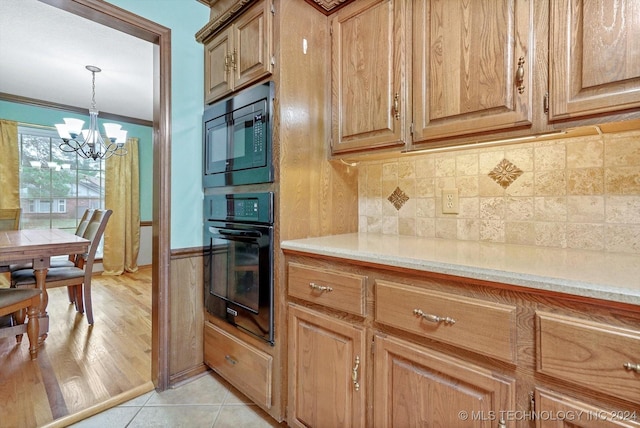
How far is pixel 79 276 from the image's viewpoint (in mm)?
2746

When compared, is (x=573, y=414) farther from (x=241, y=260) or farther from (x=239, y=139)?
(x=239, y=139)

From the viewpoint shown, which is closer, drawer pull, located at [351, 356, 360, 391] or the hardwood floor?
drawer pull, located at [351, 356, 360, 391]

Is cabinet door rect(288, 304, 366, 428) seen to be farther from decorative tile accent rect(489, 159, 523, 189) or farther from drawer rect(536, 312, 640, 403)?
decorative tile accent rect(489, 159, 523, 189)

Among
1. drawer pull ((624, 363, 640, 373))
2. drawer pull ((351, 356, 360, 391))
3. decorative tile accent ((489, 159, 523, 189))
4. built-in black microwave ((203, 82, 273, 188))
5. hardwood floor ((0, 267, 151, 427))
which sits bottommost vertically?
hardwood floor ((0, 267, 151, 427))

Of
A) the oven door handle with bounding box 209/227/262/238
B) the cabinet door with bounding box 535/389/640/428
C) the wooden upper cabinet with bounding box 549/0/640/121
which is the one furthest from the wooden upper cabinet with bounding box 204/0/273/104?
the cabinet door with bounding box 535/389/640/428

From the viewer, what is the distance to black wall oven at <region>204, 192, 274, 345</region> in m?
1.46

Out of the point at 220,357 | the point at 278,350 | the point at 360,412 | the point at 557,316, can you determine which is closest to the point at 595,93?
the point at 557,316

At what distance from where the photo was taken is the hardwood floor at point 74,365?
161cm

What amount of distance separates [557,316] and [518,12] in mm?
986

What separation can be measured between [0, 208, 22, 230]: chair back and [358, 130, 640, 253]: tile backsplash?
3.90m

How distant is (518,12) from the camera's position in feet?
3.42

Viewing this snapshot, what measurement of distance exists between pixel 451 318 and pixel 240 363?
1188 mm

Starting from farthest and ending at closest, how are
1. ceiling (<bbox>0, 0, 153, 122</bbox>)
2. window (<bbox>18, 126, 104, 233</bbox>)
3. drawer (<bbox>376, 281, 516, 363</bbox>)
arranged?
window (<bbox>18, 126, 104, 233</bbox>)
ceiling (<bbox>0, 0, 153, 122</bbox>)
drawer (<bbox>376, 281, 516, 363</bbox>)

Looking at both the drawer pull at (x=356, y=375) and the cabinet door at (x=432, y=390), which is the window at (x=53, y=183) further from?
the cabinet door at (x=432, y=390)
